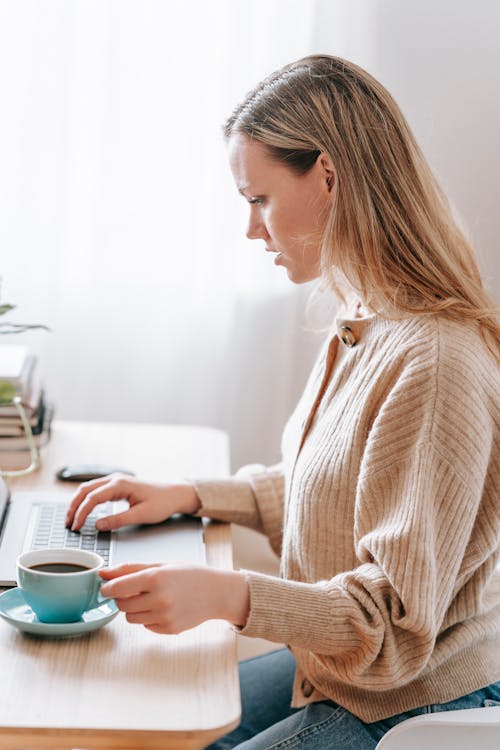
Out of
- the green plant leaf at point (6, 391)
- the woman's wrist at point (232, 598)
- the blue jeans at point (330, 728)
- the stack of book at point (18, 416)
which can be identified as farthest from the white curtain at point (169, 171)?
the woman's wrist at point (232, 598)

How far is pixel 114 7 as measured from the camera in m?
1.99

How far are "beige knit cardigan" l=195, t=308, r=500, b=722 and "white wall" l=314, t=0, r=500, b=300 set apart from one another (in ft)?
→ 3.12

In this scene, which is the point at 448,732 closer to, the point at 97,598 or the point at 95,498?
the point at 97,598

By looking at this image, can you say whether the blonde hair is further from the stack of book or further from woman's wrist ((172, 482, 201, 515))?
the stack of book

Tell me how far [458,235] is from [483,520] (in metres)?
0.35

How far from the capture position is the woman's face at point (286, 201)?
3.84 feet

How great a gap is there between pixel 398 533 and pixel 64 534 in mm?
436

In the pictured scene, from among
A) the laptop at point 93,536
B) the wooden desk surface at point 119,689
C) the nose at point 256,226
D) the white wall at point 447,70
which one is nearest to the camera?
the wooden desk surface at point 119,689

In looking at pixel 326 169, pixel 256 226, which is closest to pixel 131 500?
pixel 256 226

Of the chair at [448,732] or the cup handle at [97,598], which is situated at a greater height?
the cup handle at [97,598]

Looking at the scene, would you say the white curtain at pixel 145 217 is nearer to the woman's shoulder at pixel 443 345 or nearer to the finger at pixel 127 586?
the woman's shoulder at pixel 443 345

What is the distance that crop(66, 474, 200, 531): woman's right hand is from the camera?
4.03 feet

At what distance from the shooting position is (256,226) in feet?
4.17

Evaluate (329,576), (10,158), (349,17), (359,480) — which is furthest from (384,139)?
(10,158)
